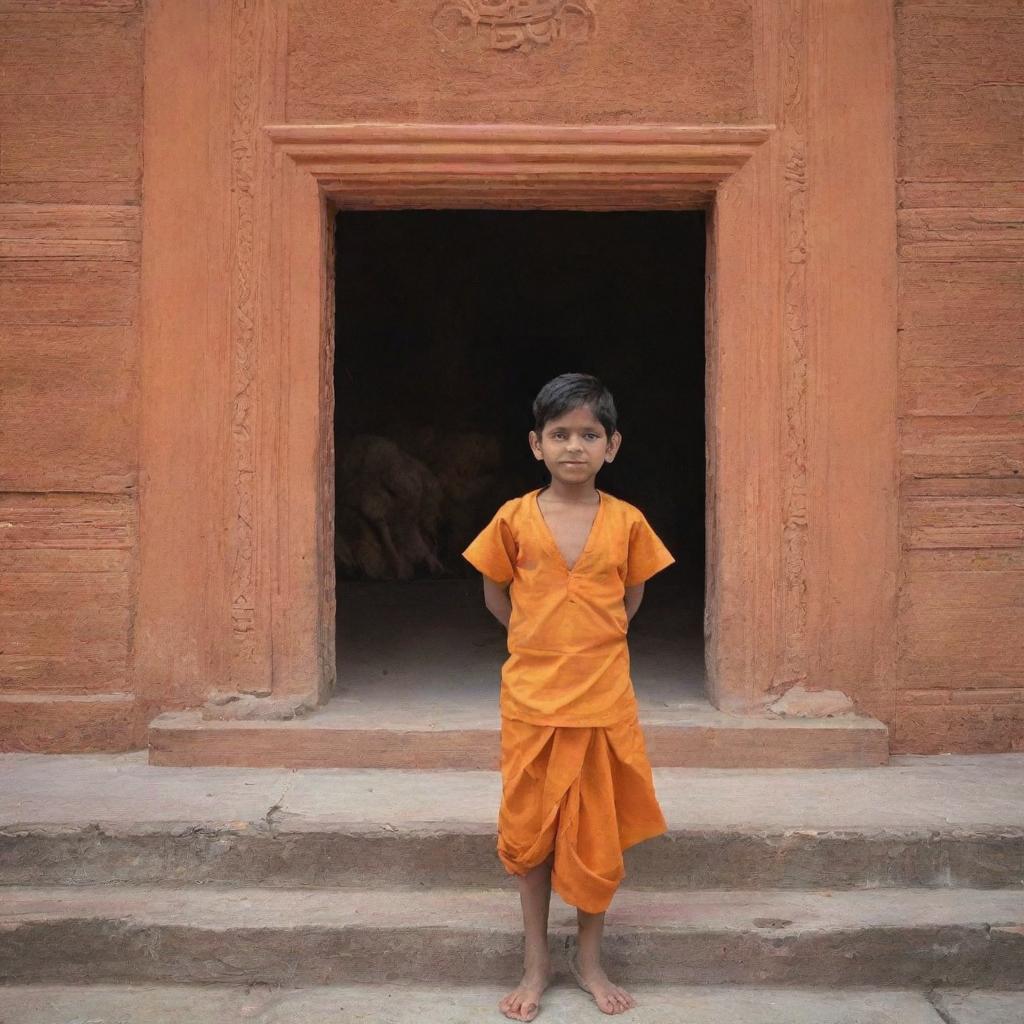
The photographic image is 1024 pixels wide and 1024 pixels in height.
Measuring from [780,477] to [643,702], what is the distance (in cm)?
116

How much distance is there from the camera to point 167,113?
4309 mm

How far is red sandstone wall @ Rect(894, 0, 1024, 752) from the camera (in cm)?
433

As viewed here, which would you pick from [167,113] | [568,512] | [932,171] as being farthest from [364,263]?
[568,512]

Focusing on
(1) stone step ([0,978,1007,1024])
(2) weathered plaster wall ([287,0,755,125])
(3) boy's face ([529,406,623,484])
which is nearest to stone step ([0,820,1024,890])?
(1) stone step ([0,978,1007,1024])

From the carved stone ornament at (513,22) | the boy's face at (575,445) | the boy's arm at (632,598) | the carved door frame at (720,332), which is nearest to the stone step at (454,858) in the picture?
the boy's arm at (632,598)

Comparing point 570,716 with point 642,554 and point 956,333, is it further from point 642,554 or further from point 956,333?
point 956,333

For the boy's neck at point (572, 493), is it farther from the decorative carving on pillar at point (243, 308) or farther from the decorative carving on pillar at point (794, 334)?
the decorative carving on pillar at point (243, 308)

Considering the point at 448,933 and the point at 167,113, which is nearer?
the point at 448,933

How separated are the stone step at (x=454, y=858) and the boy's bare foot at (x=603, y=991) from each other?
0.48 meters

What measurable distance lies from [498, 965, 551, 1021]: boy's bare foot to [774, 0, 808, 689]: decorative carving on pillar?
6.19ft

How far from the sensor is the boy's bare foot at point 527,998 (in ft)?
9.11

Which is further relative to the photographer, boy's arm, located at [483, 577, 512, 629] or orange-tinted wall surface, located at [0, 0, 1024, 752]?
orange-tinted wall surface, located at [0, 0, 1024, 752]

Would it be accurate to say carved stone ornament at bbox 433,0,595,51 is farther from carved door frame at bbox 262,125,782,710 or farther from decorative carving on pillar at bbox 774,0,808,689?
decorative carving on pillar at bbox 774,0,808,689

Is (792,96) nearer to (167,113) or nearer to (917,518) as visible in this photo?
(917,518)
